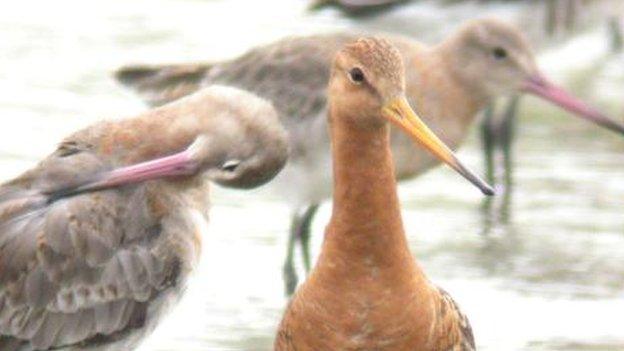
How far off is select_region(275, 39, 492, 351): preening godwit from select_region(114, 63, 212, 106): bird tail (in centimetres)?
322

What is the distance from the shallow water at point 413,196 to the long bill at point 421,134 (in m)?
1.18

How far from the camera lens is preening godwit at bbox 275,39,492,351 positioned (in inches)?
306

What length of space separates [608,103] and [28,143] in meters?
4.03

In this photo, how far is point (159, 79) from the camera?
1127cm

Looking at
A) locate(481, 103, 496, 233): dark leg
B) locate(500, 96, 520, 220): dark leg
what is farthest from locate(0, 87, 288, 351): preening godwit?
locate(481, 103, 496, 233): dark leg

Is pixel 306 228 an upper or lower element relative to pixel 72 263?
lower

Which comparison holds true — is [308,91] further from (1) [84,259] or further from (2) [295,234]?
(1) [84,259]

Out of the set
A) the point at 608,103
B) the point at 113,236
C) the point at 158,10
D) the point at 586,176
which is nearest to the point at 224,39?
the point at 158,10

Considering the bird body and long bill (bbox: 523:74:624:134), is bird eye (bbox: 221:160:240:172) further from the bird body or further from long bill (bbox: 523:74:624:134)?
long bill (bbox: 523:74:624:134)

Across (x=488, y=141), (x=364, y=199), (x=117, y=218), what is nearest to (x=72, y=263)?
(x=117, y=218)

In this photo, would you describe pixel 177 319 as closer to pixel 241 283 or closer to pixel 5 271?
pixel 241 283

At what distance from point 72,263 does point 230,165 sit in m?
0.72

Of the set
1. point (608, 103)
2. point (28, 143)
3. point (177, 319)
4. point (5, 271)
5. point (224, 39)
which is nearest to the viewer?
point (5, 271)

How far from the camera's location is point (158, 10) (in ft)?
54.1
